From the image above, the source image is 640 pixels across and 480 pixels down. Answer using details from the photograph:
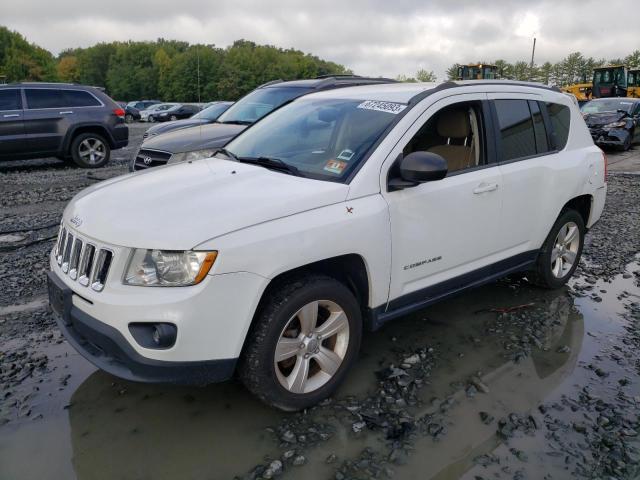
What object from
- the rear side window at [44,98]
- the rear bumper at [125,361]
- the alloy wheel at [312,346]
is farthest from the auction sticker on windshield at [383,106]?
the rear side window at [44,98]

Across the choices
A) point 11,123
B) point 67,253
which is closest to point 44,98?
point 11,123

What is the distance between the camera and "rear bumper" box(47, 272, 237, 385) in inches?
97.7

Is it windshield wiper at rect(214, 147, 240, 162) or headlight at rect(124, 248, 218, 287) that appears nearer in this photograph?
headlight at rect(124, 248, 218, 287)

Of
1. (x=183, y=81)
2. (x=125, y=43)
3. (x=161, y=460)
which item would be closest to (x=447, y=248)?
(x=161, y=460)

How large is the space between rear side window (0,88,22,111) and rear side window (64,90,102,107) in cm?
88

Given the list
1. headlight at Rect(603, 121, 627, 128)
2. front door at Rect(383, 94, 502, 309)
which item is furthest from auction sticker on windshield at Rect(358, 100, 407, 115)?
headlight at Rect(603, 121, 627, 128)

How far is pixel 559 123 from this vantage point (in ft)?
14.9

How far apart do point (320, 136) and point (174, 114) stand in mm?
35530

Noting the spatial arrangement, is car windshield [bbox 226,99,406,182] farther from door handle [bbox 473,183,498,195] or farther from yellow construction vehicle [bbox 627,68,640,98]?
yellow construction vehicle [bbox 627,68,640,98]

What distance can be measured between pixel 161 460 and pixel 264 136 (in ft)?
7.75

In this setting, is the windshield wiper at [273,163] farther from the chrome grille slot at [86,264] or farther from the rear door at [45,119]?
the rear door at [45,119]

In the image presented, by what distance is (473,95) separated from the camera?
12.3 ft

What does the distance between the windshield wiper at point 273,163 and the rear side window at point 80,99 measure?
8.98 metres

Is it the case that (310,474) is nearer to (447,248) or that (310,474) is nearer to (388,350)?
(388,350)
